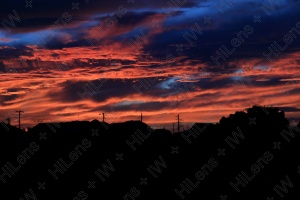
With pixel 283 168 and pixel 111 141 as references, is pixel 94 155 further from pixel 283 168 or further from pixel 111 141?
pixel 283 168

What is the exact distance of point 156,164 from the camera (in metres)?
54.8

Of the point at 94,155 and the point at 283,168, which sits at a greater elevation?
the point at 94,155

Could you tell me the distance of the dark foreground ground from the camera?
47344 mm

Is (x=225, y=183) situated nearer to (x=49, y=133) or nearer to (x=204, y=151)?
(x=204, y=151)

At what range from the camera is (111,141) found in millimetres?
63062

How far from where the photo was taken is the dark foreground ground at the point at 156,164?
4734cm

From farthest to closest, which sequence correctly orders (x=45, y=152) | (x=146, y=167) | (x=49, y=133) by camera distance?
1. (x=49, y=133)
2. (x=45, y=152)
3. (x=146, y=167)

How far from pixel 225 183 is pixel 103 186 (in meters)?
11.7

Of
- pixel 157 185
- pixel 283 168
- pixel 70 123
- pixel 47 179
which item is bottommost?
pixel 283 168

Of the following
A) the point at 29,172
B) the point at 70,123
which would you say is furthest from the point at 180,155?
the point at 70,123

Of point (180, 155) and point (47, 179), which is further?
point (180, 155)

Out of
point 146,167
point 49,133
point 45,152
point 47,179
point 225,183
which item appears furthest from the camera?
point 49,133

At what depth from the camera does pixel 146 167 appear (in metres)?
55.4

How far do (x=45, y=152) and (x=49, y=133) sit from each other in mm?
9608
